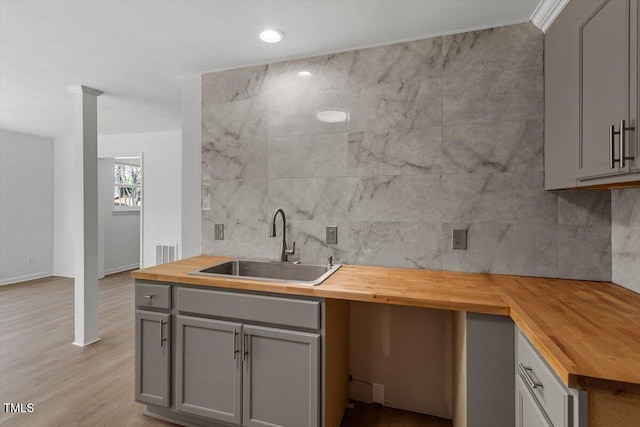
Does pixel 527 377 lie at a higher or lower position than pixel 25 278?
higher

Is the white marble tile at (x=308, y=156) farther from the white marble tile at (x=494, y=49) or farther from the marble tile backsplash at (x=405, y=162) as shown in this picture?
the white marble tile at (x=494, y=49)

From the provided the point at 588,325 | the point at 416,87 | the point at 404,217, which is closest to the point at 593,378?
the point at 588,325

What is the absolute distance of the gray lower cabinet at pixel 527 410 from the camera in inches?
42.9

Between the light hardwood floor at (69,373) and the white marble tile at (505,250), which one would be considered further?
the light hardwood floor at (69,373)

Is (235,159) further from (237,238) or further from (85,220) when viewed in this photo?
(85,220)

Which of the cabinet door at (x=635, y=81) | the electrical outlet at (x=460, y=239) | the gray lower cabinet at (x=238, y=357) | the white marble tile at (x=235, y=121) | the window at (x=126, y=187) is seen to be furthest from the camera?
the window at (x=126, y=187)

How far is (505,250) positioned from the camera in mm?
1966

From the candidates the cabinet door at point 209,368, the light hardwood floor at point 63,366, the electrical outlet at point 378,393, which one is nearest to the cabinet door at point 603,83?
the electrical outlet at point 378,393

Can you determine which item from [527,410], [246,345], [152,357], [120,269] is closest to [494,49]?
[527,410]

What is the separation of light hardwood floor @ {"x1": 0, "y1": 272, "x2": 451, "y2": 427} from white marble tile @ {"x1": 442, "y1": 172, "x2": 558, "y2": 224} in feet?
4.26

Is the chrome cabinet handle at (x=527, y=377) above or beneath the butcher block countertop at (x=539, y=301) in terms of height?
beneath

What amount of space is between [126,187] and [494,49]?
6.44 m

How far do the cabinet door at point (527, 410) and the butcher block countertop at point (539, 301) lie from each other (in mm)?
232

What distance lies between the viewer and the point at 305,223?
2.39 m
